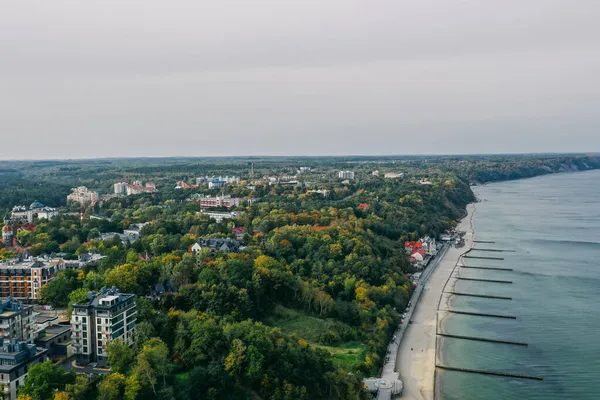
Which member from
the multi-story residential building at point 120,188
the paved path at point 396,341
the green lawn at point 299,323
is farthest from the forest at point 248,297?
the multi-story residential building at point 120,188

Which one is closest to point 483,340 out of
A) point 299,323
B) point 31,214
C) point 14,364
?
point 299,323

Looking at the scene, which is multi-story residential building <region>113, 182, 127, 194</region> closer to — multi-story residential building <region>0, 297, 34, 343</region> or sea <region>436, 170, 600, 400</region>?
sea <region>436, 170, 600, 400</region>

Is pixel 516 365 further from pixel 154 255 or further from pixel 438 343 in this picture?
pixel 154 255

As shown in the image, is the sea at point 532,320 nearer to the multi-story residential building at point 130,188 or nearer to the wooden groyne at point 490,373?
the wooden groyne at point 490,373

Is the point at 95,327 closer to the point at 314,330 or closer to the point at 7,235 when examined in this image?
the point at 314,330

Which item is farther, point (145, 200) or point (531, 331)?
point (145, 200)

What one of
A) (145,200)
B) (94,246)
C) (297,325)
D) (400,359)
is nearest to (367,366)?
(400,359)
